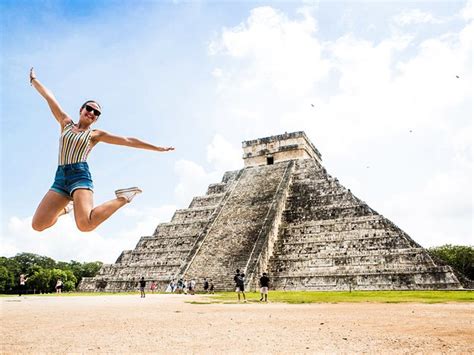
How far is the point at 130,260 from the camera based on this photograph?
81.8 ft

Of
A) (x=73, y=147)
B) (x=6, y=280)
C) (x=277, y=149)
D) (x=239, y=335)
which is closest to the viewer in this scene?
(x=73, y=147)

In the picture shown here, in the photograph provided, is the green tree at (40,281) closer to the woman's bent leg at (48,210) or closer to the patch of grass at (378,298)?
the patch of grass at (378,298)

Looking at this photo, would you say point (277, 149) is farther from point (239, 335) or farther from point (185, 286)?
point (239, 335)

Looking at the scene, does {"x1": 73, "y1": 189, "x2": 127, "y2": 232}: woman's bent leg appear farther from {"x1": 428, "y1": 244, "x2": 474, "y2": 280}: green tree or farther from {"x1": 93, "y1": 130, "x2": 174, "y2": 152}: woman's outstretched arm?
{"x1": 428, "y1": 244, "x2": 474, "y2": 280}: green tree

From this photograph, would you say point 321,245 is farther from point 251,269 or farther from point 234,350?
point 234,350

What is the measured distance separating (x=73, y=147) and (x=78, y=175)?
300 millimetres

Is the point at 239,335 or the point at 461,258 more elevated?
the point at 461,258

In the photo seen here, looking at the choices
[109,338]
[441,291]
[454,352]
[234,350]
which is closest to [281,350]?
[234,350]

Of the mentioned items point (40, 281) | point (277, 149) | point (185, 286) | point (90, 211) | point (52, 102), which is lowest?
point (185, 286)

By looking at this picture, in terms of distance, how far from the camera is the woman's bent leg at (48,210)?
394cm

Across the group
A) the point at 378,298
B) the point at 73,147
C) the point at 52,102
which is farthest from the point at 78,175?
the point at 378,298

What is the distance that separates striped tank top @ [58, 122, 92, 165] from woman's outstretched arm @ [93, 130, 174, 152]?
11 centimetres

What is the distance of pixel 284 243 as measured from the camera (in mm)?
22578

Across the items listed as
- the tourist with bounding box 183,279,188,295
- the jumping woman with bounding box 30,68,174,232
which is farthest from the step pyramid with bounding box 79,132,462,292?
the jumping woman with bounding box 30,68,174,232
